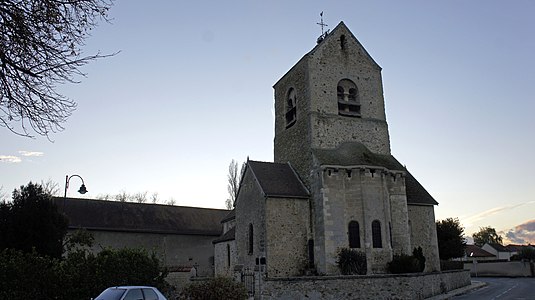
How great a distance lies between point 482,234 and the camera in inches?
3878

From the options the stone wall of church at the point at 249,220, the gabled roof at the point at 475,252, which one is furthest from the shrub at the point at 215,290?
the gabled roof at the point at 475,252

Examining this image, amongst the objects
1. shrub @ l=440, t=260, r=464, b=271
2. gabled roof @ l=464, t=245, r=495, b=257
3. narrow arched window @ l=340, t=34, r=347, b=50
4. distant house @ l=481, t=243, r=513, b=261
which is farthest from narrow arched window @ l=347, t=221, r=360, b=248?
distant house @ l=481, t=243, r=513, b=261

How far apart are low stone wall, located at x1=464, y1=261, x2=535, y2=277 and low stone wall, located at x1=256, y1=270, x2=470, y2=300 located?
25.6m

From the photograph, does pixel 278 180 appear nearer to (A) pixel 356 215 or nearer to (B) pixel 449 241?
(A) pixel 356 215

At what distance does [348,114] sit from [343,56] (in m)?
3.85

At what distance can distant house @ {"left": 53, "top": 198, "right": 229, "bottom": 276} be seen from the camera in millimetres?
32969

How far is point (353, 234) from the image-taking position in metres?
22.7


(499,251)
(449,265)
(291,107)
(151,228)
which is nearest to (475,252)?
(499,251)

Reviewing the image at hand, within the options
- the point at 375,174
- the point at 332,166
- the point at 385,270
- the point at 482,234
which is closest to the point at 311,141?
the point at 332,166

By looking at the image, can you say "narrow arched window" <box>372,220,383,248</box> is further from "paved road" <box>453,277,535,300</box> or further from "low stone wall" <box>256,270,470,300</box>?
"paved road" <box>453,277,535,300</box>

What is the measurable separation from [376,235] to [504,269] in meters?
32.6

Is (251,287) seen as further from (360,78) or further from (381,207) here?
(360,78)

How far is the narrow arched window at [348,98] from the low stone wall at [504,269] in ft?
82.8

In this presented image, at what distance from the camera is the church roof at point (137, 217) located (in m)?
33.2
